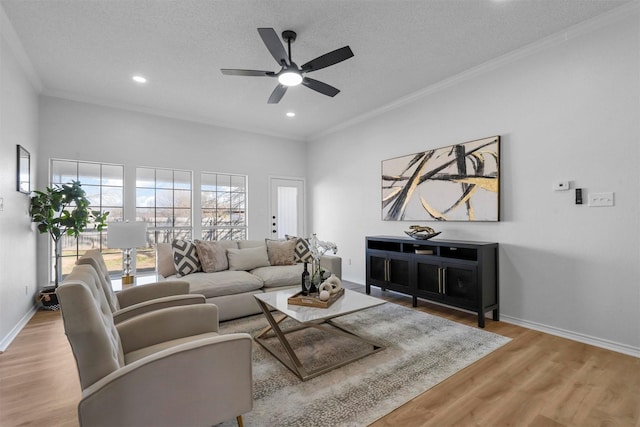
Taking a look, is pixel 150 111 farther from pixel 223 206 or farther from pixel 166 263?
pixel 166 263

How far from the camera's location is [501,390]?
6.50 feet

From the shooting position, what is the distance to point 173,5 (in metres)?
2.46

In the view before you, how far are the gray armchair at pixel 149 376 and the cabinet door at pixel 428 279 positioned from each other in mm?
2676

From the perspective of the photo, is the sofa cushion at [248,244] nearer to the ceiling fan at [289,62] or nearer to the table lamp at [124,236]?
the table lamp at [124,236]

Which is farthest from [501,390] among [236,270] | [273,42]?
[273,42]

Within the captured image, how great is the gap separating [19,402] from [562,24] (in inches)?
203

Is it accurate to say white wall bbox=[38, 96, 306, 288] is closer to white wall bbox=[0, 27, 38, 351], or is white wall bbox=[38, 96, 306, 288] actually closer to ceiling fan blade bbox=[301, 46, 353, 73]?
white wall bbox=[0, 27, 38, 351]

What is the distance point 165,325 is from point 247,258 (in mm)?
2073

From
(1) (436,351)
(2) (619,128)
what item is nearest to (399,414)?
(1) (436,351)

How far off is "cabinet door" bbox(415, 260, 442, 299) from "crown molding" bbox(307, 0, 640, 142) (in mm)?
2313

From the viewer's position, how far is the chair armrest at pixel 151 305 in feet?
6.39

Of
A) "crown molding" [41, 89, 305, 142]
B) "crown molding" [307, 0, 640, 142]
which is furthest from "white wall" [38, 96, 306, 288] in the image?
"crown molding" [307, 0, 640, 142]

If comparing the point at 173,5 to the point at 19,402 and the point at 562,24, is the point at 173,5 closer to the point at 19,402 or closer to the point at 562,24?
the point at 19,402

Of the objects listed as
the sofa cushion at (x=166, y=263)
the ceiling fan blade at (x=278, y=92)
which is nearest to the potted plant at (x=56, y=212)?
the sofa cushion at (x=166, y=263)
